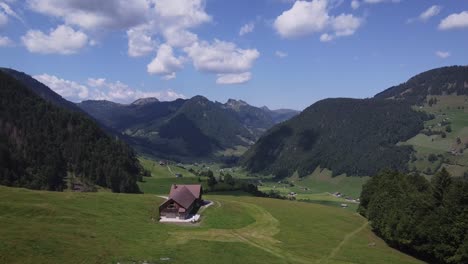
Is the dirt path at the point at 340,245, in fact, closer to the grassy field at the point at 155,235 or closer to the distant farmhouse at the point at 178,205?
the grassy field at the point at 155,235

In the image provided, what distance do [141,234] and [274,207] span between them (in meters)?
61.5

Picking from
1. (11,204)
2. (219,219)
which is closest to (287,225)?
(219,219)

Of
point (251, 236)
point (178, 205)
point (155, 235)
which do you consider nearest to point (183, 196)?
point (178, 205)

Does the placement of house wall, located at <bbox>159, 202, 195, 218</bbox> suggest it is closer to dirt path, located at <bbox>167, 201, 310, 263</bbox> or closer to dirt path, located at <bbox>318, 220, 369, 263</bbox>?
dirt path, located at <bbox>167, 201, 310, 263</bbox>

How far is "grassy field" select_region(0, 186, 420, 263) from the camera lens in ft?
221

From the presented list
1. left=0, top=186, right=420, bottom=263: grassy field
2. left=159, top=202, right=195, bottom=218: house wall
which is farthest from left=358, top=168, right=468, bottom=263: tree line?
left=159, top=202, right=195, bottom=218: house wall

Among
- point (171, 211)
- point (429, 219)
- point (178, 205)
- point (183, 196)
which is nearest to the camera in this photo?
point (429, 219)

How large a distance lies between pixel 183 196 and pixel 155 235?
1229 inches

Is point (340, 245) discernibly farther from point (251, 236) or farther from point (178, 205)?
point (178, 205)

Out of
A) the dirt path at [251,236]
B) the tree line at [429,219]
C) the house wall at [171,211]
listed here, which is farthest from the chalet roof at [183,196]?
the tree line at [429,219]

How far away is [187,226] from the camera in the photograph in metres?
100

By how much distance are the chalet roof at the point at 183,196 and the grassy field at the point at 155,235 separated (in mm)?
5558

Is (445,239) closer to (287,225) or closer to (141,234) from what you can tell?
(287,225)

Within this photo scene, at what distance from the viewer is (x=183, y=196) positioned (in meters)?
117
